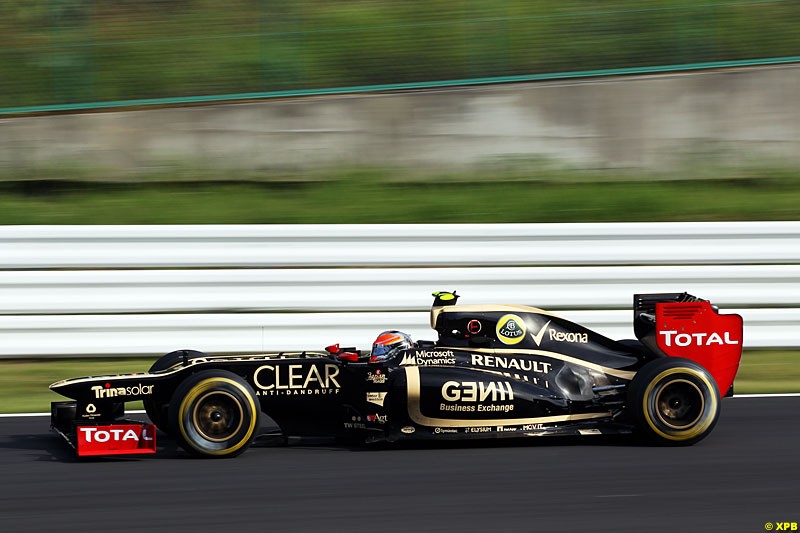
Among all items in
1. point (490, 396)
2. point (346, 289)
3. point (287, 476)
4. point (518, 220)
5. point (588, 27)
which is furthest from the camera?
point (588, 27)

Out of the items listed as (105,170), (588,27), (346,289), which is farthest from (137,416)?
(588,27)

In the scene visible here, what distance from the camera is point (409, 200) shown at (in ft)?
39.1

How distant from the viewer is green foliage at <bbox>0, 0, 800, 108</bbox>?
40.4 feet

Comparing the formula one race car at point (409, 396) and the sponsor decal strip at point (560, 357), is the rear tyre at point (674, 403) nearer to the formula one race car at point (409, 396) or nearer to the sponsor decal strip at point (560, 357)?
the formula one race car at point (409, 396)

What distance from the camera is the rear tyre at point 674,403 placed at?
6695 mm

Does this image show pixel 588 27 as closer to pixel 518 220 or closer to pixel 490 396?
pixel 518 220

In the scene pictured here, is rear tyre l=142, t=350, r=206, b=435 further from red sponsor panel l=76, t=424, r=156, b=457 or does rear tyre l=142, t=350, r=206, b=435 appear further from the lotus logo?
the lotus logo

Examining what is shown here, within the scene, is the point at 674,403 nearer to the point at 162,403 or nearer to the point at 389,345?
the point at 389,345

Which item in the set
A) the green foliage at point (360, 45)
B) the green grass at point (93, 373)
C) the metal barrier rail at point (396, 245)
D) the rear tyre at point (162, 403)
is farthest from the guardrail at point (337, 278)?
the green foliage at point (360, 45)

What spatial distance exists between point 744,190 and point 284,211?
207 inches

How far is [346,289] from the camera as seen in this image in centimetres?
966

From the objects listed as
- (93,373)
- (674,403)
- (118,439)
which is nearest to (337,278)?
(93,373)

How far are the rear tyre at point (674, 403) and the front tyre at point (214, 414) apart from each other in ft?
7.88

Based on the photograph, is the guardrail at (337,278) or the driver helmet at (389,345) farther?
the guardrail at (337,278)
